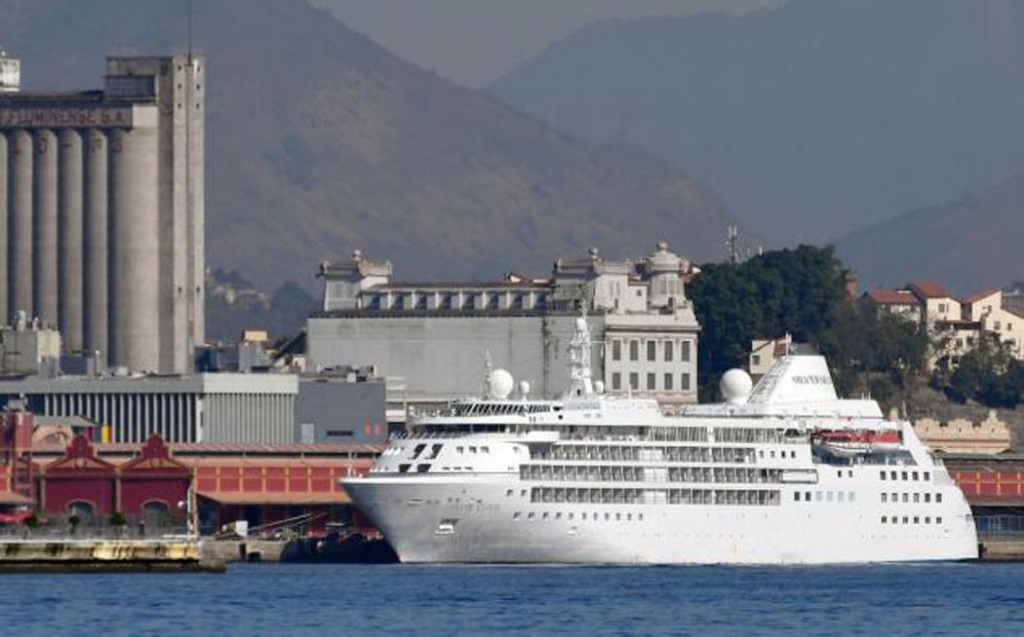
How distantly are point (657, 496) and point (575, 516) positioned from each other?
14.5 feet

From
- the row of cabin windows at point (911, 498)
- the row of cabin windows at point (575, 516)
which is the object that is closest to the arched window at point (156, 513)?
the row of cabin windows at point (575, 516)

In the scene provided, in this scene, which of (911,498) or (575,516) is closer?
(575,516)

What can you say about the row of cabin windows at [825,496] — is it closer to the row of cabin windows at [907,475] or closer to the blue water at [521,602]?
the row of cabin windows at [907,475]

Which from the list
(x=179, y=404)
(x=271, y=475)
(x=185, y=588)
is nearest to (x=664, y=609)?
(x=185, y=588)

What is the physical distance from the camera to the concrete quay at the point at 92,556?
128 meters

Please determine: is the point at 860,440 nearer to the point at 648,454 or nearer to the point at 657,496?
the point at 648,454

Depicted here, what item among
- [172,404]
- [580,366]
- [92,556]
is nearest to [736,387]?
[580,366]

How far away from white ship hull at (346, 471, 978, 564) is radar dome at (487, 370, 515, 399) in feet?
22.0

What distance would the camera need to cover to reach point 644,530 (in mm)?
142000

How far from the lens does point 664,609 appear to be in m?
114

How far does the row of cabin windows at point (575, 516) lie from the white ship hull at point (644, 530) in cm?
3

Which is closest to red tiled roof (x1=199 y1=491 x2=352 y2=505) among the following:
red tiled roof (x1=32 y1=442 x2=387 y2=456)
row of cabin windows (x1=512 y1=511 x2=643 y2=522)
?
red tiled roof (x1=32 y1=442 x2=387 y2=456)

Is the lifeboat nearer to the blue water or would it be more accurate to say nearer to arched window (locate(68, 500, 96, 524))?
the blue water

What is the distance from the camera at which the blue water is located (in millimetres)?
106125
